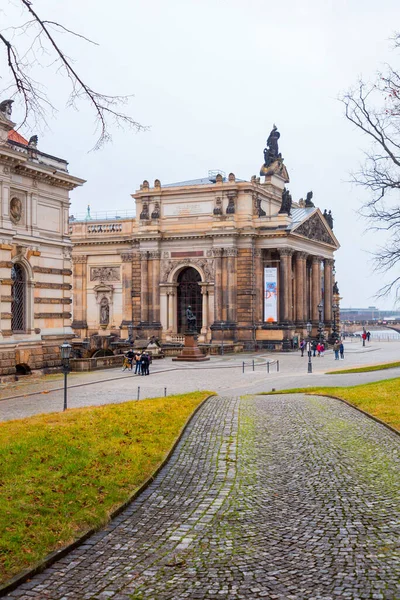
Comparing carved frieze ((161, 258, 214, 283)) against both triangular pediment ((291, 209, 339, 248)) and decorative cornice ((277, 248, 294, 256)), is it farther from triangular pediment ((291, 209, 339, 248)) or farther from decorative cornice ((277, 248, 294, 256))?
triangular pediment ((291, 209, 339, 248))

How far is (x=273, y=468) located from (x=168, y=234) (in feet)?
183

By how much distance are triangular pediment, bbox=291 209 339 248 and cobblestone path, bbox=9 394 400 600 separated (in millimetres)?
53474

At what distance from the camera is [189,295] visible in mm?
70375

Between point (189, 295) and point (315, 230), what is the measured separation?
1561cm

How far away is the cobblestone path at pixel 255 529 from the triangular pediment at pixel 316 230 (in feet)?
175

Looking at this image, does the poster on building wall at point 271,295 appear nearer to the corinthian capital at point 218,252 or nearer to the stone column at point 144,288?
the corinthian capital at point 218,252

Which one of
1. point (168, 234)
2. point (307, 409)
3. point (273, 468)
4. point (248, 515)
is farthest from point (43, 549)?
point (168, 234)

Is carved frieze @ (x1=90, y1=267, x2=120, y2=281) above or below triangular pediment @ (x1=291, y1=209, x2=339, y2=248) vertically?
below

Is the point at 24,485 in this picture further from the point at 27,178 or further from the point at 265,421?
the point at 27,178

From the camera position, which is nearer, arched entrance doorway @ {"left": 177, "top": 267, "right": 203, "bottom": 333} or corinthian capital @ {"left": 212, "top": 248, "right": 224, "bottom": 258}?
corinthian capital @ {"left": 212, "top": 248, "right": 224, "bottom": 258}

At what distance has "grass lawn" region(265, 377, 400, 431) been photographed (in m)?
19.9

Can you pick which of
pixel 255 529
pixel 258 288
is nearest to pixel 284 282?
pixel 258 288

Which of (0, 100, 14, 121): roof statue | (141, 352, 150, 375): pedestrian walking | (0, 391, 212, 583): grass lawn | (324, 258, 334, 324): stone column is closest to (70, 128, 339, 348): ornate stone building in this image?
(324, 258, 334, 324): stone column

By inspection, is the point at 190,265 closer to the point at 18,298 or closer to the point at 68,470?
the point at 18,298
